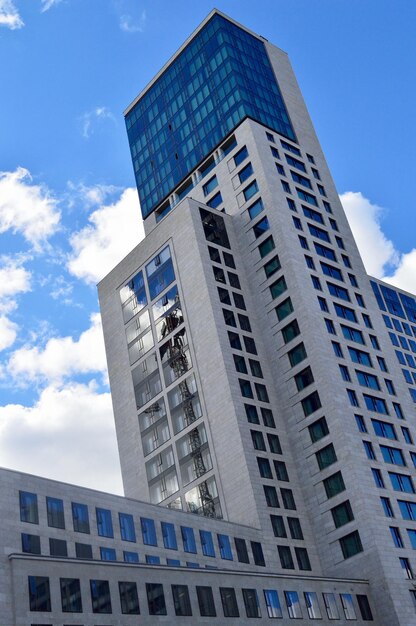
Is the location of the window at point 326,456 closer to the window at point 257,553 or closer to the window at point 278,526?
the window at point 278,526

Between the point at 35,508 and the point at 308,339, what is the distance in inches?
1748

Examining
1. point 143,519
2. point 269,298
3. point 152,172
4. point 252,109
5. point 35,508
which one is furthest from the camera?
point 152,172

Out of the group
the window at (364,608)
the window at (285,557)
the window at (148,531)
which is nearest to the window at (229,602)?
the window at (148,531)

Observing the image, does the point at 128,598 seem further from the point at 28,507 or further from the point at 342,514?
the point at 342,514

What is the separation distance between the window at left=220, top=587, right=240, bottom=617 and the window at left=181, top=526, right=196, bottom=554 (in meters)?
9.06

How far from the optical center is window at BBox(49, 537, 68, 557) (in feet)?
214

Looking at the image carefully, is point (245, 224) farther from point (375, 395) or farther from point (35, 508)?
point (35, 508)

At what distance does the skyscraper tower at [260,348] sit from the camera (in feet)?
287

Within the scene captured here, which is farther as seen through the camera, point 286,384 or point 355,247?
point 355,247

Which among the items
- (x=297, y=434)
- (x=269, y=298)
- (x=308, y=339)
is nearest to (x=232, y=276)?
(x=269, y=298)

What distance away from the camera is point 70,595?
5831 cm

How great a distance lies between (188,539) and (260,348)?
3209cm

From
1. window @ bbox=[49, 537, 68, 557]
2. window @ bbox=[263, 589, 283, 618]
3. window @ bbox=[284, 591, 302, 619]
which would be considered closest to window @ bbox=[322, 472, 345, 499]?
window @ bbox=[284, 591, 302, 619]

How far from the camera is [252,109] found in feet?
405
